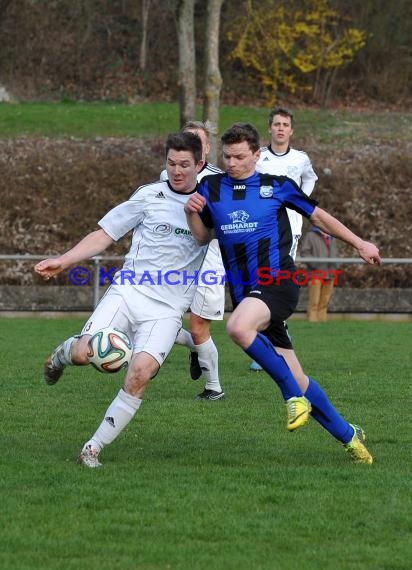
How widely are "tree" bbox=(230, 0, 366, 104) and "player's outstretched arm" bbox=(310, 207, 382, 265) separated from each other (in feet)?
83.5

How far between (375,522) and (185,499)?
92 centimetres

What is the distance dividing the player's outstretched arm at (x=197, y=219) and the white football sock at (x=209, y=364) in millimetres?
2688

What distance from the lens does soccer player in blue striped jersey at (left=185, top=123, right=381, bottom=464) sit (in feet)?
22.0

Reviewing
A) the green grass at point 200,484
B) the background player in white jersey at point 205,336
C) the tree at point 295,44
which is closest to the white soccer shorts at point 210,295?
the background player in white jersey at point 205,336

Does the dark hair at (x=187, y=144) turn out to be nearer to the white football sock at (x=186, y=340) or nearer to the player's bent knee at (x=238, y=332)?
the player's bent knee at (x=238, y=332)

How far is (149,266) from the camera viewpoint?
7043 mm

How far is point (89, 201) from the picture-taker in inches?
936

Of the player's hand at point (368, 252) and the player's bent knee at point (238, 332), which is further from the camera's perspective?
the player's hand at point (368, 252)

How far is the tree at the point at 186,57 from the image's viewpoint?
23.2 metres

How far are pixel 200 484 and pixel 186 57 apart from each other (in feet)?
59.0

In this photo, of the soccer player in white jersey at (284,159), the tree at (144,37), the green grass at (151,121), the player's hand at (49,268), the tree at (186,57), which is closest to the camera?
the player's hand at (49,268)

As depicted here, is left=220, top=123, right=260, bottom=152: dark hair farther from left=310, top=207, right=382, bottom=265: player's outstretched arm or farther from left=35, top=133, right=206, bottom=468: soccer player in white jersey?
left=310, top=207, right=382, bottom=265: player's outstretched arm

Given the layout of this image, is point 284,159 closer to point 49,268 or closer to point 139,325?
point 139,325

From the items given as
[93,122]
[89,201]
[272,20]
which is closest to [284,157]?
[89,201]
